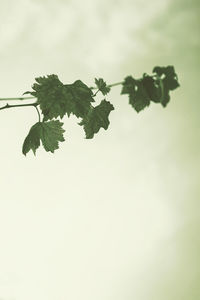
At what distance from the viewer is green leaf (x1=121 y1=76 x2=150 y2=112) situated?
22.5 inches

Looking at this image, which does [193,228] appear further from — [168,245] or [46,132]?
[46,132]

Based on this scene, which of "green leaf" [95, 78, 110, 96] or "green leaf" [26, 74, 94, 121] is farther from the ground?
"green leaf" [95, 78, 110, 96]

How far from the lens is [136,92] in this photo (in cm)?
59

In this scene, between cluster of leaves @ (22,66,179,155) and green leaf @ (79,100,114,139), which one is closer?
cluster of leaves @ (22,66,179,155)

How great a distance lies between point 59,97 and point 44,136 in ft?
0.39

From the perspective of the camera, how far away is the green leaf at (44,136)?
0.63 m

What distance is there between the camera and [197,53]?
2.22 m

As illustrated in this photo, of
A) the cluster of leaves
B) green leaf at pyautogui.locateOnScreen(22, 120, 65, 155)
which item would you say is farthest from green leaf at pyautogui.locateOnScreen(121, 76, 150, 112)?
green leaf at pyautogui.locateOnScreen(22, 120, 65, 155)

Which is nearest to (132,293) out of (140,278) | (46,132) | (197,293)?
(140,278)

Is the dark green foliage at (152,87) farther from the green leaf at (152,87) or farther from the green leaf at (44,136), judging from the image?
the green leaf at (44,136)

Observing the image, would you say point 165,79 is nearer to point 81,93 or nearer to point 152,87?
point 152,87

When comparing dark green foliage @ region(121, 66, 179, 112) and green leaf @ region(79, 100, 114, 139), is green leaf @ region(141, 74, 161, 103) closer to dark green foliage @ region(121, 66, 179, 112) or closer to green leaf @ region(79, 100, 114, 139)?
dark green foliage @ region(121, 66, 179, 112)

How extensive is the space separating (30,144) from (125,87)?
0.20 meters

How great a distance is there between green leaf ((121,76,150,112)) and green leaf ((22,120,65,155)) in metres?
0.15
